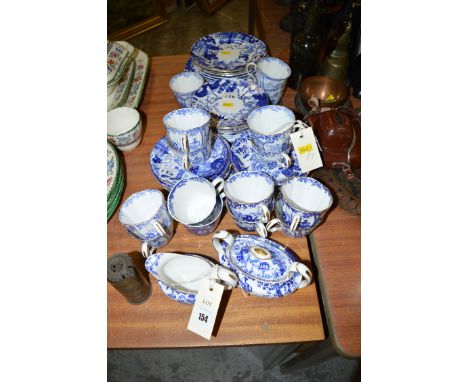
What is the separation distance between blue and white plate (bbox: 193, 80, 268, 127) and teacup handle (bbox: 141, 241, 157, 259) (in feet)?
1.75

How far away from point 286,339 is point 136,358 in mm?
1041

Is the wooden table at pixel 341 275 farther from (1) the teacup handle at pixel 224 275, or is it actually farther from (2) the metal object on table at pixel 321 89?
(2) the metal object on table at pixel 321 89

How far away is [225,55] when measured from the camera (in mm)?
1404

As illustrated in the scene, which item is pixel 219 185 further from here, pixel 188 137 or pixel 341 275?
pixel 341 275

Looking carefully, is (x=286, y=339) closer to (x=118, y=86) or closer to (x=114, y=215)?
(x=114, y=215)

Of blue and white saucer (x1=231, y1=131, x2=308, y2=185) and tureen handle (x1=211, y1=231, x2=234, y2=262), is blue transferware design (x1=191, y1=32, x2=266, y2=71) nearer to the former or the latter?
blue and white saucer (x1=231, y1=131, x2=308, y2=185)

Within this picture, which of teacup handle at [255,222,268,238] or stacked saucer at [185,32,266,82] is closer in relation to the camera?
teacup handle at [255,222,268,238]

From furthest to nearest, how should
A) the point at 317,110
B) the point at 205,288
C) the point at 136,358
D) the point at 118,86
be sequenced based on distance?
the point at 136,358
the point at 118,86
the point at 317,110
the point at 205,288

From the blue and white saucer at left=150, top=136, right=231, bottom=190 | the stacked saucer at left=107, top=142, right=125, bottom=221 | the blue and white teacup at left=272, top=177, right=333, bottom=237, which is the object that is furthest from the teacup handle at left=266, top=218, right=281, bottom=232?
the stacked saucer at left=107, top=142, right=125, bottom=221

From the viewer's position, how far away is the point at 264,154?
0.97 meters

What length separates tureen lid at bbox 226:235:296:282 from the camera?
789 millimetres

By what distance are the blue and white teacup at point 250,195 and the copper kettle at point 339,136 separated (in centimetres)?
21

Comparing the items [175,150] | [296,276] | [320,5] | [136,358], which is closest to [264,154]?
[175,150]

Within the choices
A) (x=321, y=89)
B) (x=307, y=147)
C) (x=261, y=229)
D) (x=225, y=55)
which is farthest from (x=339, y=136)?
(x=225, y=55)
